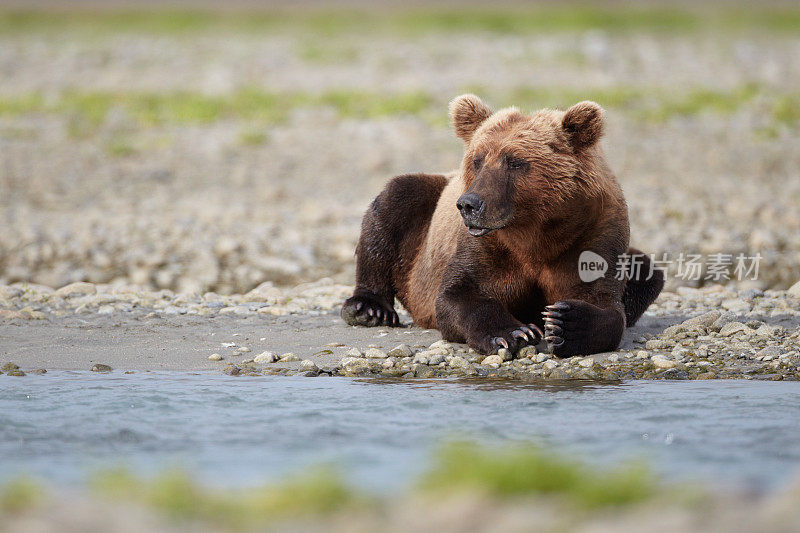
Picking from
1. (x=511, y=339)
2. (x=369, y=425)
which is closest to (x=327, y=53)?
(x=511, y=339)

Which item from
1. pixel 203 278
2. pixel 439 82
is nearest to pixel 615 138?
pixel 439 82

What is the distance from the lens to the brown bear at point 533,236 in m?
6.32

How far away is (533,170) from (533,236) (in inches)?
15.4

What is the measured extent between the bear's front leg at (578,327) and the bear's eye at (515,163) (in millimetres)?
811

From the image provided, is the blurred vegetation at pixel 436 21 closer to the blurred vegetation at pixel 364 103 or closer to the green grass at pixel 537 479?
the blurred vegetation at pixel 364 103

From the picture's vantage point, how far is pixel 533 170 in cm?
637

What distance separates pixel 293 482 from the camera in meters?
3.71

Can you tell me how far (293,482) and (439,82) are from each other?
52.2 feet

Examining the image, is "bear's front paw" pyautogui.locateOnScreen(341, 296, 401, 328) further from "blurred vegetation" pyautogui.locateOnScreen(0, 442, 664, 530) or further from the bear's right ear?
"blurred vegetation" pyautogui.locateOnScreen(0, 442, 664, 530)

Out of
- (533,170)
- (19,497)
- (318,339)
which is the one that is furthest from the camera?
(318,339)

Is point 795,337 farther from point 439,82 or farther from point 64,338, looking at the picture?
point 439,82

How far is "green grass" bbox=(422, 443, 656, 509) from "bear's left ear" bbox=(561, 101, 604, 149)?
306 cm

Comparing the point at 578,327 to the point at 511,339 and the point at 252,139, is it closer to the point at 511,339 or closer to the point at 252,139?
the point at 511,339

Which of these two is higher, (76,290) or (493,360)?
(76,290)
